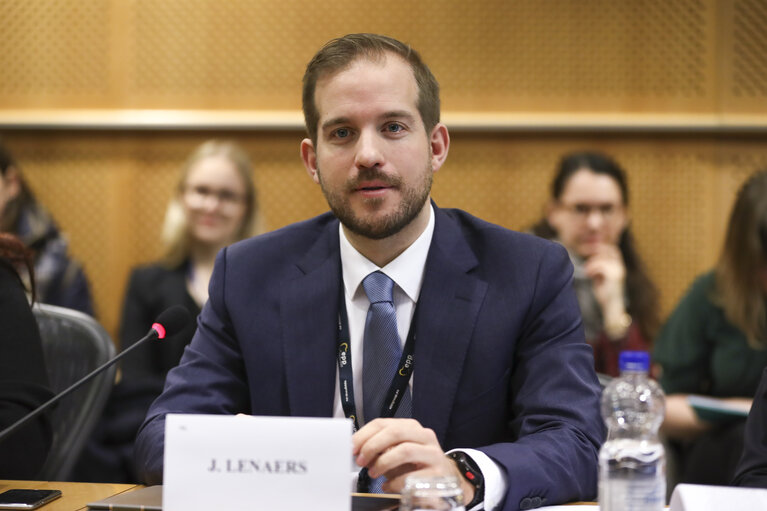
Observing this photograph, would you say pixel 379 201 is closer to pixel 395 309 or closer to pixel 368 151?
pixel 368 151

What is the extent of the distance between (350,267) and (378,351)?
231 millimetres

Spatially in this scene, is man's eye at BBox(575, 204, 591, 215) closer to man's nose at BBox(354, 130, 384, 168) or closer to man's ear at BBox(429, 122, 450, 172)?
man's ear at BBox(429, 122, 450, 172)

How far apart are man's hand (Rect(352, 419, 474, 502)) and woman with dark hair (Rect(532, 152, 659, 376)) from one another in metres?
2.31

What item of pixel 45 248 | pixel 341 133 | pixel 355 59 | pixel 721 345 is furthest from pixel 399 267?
pixel 45 248

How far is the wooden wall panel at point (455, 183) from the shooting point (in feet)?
15.2

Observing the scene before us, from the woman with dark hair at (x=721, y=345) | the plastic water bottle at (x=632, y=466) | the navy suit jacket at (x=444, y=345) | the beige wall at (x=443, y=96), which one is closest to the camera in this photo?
the plastic water bottle at (x=632, y=466)

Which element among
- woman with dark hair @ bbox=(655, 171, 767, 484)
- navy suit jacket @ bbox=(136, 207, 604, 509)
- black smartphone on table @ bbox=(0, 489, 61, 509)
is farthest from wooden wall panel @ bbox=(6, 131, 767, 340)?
black smartphone on table @ bbox=(0, 489, 61, 509)

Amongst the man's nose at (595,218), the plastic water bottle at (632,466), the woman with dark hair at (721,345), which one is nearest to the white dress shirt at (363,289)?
the plastic water bottle at (632,466)

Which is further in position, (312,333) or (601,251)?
(601,251)

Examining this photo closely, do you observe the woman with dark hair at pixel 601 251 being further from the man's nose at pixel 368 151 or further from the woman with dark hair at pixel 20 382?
the woman with dark hair at pixel 20 382

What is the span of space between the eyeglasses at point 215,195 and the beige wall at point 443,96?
71 centimetres

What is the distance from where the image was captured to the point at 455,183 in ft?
15.5

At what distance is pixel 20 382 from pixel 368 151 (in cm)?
89

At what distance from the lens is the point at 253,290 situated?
6.68 ft
